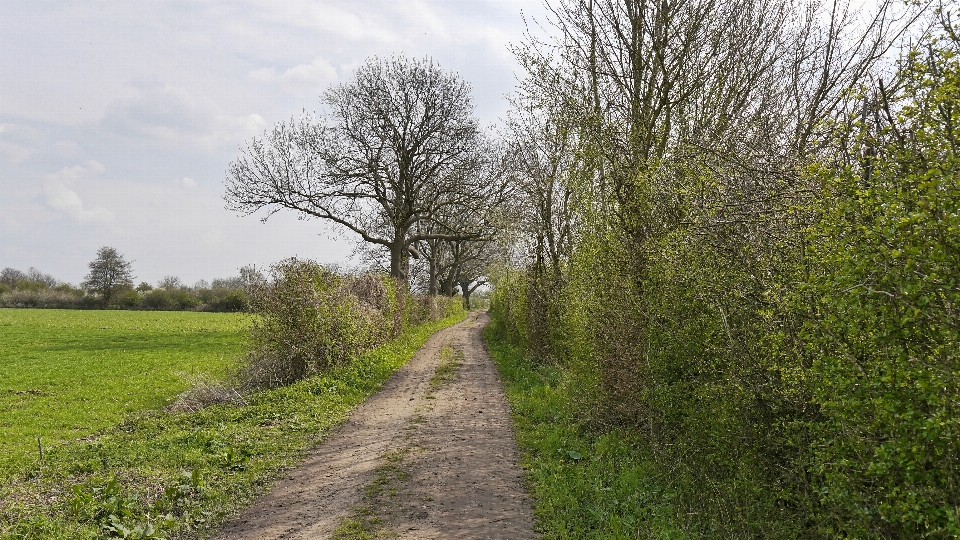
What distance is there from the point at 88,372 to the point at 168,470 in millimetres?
14119

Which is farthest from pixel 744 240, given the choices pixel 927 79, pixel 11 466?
pixel 11 466

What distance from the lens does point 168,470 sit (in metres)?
7.69

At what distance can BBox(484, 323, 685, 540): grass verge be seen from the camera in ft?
19.4

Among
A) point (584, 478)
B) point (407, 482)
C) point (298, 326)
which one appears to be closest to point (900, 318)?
point (584, 478)

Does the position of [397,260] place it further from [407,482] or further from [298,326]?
[407,482]

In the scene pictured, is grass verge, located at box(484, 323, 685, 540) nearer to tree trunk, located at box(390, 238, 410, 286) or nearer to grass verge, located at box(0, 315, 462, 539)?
grass verge, located at box(0, 315, 462, 539)

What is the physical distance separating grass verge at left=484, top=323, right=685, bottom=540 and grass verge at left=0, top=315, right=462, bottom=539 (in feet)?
11.2

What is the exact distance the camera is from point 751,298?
5.06 meters

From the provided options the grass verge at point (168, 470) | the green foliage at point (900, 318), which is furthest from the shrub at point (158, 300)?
the green foliage at point (900, 318)

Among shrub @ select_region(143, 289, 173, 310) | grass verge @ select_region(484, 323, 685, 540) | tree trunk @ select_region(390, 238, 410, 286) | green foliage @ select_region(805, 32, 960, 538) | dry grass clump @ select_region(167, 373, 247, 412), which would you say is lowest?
grass verge @ select_region(484, 323, 685, 540)

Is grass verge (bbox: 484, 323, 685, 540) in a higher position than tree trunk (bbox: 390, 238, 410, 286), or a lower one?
lower

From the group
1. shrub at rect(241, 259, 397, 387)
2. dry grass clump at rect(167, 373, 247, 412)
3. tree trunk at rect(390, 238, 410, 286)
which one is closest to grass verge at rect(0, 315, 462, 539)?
dry grass clump at rect(167, 373, 247, 412)

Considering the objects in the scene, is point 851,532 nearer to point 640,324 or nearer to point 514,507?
point 514,507

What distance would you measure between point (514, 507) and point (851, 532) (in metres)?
3.60
